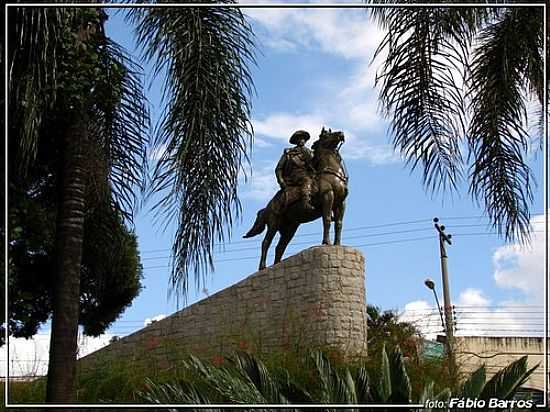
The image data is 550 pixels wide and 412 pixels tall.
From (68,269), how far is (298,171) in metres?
4.37

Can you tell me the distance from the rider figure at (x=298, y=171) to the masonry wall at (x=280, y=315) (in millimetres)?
735

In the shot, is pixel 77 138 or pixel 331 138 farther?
pixel 331 138

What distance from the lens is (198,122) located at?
4.43 m

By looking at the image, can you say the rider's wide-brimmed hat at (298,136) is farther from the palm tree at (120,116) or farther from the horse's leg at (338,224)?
the horse's leg at (338,224)

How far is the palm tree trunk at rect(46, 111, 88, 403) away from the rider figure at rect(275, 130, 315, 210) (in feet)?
6.59

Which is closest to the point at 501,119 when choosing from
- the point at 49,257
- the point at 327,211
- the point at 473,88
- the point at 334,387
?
the point at 473,88

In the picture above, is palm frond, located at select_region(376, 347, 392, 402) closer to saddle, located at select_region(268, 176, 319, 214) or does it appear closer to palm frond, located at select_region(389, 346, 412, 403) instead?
palm frond, located at select_region(389, 346, 412, 403)

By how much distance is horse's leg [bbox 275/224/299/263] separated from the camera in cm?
1005

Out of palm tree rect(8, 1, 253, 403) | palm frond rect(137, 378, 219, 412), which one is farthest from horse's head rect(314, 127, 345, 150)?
palm frond rect(137, 378, 219, 412)

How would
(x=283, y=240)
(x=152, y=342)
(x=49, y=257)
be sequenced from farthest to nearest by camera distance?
(x=283, y=240), (x=152, y=342), (x=49, y=257)

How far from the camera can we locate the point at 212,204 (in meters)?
4.48

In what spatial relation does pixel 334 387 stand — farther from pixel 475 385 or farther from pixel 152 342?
pixel 152 342

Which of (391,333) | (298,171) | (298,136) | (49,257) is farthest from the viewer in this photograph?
(298,171)

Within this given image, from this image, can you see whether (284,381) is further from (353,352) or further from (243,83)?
(353,352)
